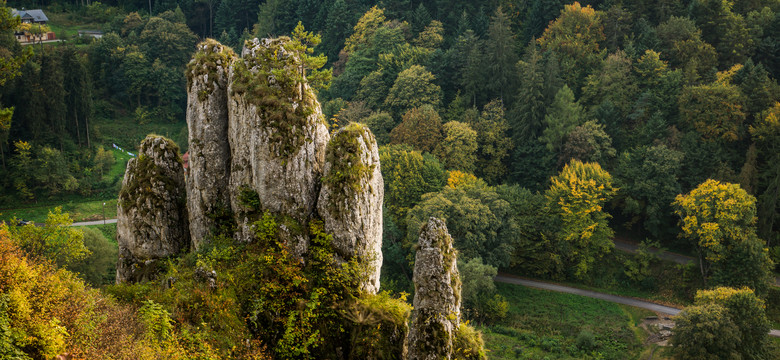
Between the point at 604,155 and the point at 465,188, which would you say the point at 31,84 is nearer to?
the point at 465,188

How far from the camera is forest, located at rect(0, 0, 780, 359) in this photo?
57.3 meters

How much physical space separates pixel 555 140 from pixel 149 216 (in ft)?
176

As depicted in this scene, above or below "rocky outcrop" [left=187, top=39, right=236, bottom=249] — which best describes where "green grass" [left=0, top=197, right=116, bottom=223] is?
below

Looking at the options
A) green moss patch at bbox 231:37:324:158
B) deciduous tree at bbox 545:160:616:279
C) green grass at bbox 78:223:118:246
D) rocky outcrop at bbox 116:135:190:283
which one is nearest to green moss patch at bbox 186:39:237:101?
green moss patch at bbox 231:37:324:158

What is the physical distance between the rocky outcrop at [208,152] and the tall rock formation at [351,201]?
4394 mm

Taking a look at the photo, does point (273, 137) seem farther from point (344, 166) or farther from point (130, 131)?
point (130, 131)

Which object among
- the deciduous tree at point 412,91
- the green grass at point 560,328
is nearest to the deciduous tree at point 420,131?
the deciduous tree at point 412,91

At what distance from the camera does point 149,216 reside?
24531 millimetres

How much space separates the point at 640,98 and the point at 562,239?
20373 mm

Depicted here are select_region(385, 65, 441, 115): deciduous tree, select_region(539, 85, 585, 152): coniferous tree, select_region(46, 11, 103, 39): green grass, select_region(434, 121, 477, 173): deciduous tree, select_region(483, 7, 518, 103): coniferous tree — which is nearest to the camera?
select_region(539, 85, 585, 152): coniferous tree

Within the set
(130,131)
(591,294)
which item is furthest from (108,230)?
(591,294)

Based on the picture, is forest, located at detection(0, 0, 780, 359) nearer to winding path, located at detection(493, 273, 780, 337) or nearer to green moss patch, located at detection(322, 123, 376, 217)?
winding path, located at detection(493, 273, 780, 337)

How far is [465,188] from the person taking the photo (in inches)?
2446

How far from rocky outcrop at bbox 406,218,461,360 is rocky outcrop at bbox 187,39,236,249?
27.2 ft
